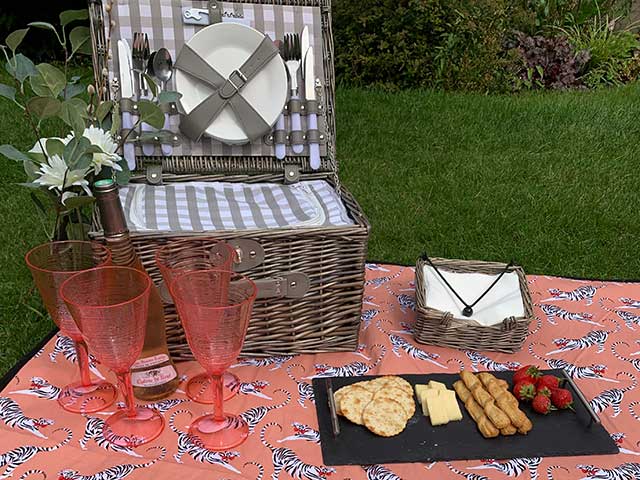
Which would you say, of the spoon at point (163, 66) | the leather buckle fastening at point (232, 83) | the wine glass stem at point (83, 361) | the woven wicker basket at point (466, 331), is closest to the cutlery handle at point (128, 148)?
the spoon at point (163, 66)

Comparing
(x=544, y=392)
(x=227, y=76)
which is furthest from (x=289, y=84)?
(x=544, y=392)

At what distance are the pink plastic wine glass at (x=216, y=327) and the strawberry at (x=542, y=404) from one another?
0.52 meters

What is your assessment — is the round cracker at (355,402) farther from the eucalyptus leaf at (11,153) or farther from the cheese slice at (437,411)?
the eucalyptus leaf at (11,153)

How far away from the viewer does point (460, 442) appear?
3.54ft

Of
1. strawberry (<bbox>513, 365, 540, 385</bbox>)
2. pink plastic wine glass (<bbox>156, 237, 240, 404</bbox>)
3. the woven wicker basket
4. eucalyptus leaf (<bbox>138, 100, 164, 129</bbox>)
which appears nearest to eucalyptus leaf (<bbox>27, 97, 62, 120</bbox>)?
eucalyptus leaf (<bbox>138, 100, 164, 129</bbox>)

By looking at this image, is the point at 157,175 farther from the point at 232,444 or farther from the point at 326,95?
the point at 232,444

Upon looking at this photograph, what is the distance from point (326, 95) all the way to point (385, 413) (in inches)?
38.0

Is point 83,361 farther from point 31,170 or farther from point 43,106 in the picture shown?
point 43,106

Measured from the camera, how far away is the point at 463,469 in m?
1.04

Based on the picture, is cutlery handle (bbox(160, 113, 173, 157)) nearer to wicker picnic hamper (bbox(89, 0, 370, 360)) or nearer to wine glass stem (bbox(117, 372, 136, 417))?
wicker picnic hamper (bbox(89, 0, 370, 360))

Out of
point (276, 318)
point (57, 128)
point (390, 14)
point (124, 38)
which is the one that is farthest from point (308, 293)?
point (390, 14)

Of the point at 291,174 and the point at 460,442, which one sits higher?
the point at 291,174

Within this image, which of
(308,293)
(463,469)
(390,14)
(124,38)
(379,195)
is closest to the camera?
(463,469)

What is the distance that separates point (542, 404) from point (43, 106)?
1029 millimetres
